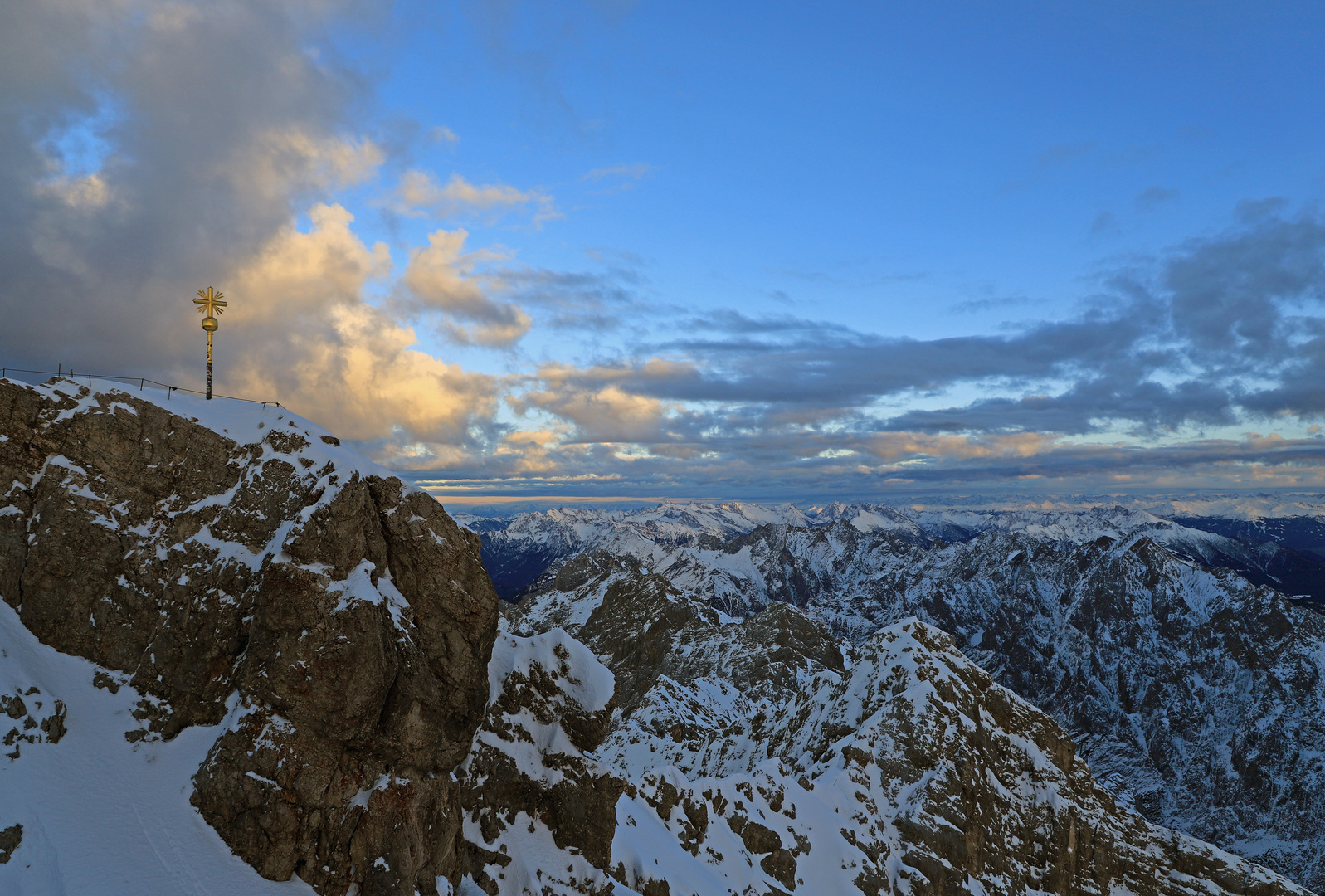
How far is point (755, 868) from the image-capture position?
86.6 meters

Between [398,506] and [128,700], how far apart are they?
57.2 feet

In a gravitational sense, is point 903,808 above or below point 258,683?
below

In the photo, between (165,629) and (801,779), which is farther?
(801,779)

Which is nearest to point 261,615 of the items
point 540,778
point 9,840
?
point 9,840

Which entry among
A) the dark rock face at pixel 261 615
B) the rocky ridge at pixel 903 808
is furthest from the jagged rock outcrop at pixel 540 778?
the rocky ridge at pixel 903 808

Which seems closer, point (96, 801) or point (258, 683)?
point (96, 801)

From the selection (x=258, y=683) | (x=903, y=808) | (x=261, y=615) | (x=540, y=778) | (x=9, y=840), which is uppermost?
(x=261, y=615)

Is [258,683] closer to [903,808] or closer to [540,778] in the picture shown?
[540,778]

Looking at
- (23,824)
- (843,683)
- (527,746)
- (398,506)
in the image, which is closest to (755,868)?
(527,746)

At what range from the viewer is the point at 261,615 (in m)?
38.2

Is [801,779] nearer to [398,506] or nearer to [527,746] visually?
[527,746]

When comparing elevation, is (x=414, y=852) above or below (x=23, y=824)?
below

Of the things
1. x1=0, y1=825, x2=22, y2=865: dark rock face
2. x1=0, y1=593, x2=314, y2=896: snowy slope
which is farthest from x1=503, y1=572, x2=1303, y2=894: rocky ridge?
x1=0, y1=825, x2=22, y2=865: dark rock face

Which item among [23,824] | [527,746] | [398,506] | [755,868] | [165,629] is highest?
[398,506]
